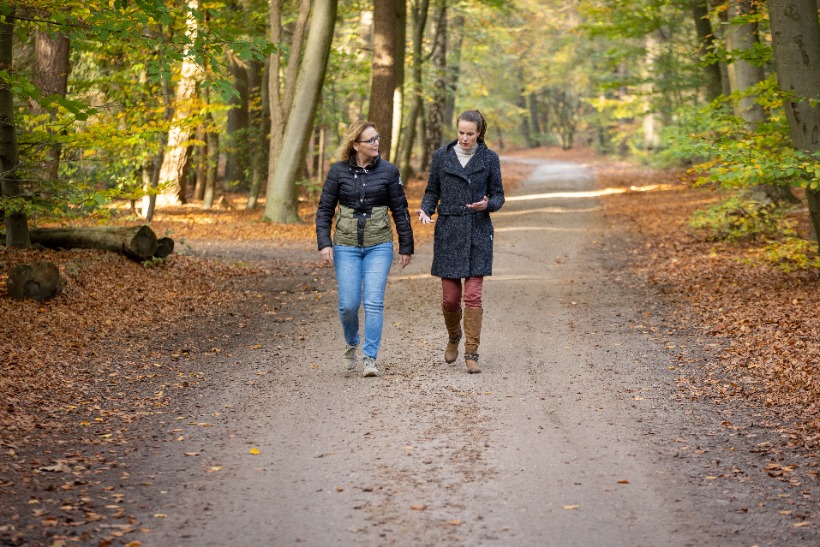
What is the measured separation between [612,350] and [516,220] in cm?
1355

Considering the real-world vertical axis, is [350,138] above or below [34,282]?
above

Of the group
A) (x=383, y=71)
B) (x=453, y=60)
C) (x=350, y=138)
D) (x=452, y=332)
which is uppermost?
(x=453, y=60)

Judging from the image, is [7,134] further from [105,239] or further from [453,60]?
[453,60]

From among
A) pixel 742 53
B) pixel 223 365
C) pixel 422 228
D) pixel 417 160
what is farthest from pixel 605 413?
pixel 417 160

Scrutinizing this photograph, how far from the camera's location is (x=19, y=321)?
29.3 ft

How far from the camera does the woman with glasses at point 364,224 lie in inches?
285

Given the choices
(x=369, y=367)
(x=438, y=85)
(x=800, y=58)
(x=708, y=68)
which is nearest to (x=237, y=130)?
(x=438, y=85)

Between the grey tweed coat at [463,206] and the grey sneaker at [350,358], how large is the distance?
1016mm

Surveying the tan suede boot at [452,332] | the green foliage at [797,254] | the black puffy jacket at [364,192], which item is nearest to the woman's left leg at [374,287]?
the black puffy jacket at [364,192]

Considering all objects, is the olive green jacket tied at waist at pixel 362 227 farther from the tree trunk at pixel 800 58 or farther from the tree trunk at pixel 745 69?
the tree trunk at pixel 745 69

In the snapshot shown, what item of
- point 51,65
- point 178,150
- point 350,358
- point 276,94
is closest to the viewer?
point 350,358

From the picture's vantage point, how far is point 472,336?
299 inches

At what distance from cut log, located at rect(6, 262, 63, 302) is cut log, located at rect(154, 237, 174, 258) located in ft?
9.20

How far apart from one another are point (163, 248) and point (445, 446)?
8.24 metres
